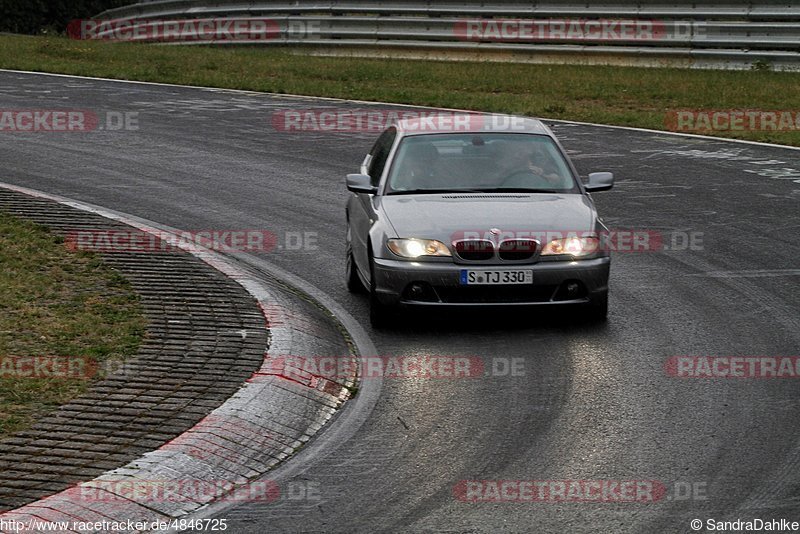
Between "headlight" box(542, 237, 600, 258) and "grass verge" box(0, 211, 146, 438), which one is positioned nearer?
"grass verge" box(0, 211, 146, 438)

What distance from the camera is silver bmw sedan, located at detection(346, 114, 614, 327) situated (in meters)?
9.98

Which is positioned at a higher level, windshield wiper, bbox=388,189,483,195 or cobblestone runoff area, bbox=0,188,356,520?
windshield wiper, bbox=388,189,483,195

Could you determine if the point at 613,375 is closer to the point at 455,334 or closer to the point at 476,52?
the point at 455,334

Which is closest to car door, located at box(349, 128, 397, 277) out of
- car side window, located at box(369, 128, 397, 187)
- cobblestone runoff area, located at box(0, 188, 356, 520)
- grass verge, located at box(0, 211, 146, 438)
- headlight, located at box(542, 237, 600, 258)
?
car side window, located at box(369, 128, 397, 187)

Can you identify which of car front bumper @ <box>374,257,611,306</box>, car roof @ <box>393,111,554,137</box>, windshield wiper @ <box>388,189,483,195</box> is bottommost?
car front bumper @ <box>374,257,611,306</box>

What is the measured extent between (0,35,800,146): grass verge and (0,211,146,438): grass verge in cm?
1215

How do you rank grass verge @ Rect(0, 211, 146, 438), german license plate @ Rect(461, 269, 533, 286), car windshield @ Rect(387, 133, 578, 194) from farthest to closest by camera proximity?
car windshield @ Rect(387, 133, 578, 194) < german license plate @ Rect(461, 269, 533, 286) < grass verge @ Rect(0, 211, 146, 438)

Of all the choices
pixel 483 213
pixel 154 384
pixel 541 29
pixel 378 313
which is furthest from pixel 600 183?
pixel 541 29

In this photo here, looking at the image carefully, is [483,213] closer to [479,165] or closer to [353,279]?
[479,165]

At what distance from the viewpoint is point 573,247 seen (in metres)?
10.1

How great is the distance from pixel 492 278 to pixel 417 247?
634mm

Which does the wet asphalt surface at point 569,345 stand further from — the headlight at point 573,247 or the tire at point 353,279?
the headlight at point 573,247

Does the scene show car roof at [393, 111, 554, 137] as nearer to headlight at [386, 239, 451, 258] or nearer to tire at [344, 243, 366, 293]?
tire at [344, 243, 366, 293]

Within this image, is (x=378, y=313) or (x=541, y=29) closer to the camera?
(x=378, y=313)
